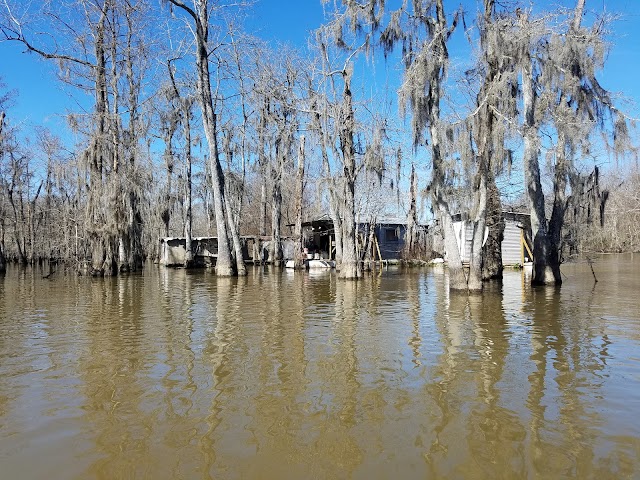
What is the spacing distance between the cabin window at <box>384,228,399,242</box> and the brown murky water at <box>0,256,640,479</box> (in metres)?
25.7

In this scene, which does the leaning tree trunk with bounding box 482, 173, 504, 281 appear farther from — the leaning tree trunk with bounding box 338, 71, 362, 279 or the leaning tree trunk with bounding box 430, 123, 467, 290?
the leaning tree trunk with bounding box 338, 71, 362, 279

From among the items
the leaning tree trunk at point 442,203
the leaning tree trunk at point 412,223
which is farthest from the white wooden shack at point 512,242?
the leaning tree trunk at point 442,203

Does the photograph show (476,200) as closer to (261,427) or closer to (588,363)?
A: (588,363)

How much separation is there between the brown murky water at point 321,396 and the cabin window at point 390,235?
25.7 meters

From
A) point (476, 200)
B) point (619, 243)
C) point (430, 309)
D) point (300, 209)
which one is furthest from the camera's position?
point (619, 243)

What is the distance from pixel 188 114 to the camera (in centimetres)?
3253

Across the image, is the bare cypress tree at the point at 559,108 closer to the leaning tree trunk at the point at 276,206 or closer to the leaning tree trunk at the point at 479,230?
Result: the leaning tree trunk at the point at 479,230

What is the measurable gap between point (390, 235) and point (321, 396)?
31.4 metres

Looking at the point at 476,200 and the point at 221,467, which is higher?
the point at 476,200

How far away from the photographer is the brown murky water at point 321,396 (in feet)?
11.9

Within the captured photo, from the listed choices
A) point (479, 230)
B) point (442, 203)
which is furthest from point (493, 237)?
point (442, 203)

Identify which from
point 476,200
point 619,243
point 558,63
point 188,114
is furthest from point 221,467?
point 619,243

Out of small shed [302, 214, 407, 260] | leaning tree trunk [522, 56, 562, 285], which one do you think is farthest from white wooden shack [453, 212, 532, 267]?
leaning tree trunk [522, 56, 562, 285]

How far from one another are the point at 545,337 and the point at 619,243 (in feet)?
155
